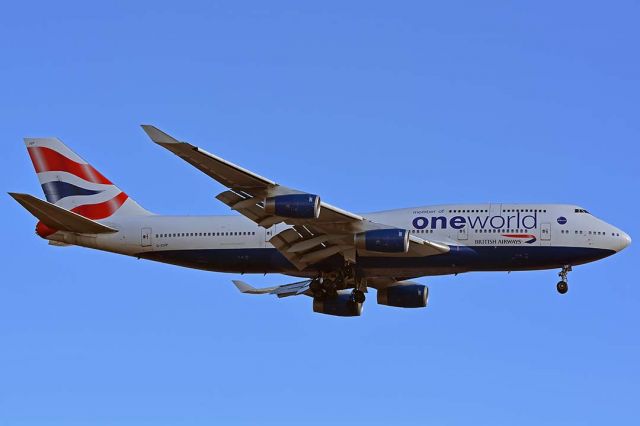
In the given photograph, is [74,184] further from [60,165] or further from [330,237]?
[330,237]

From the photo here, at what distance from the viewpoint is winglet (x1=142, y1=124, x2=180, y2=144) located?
4756cm

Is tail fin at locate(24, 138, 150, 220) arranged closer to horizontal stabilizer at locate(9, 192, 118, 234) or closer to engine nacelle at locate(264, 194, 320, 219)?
horizontal stabilizer at locate(9, 192, 118, 234)

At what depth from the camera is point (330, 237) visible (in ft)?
182

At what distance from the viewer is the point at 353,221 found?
179 ft

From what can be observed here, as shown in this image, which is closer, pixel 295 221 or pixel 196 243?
pixel 295 221

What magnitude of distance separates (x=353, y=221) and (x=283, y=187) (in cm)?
413

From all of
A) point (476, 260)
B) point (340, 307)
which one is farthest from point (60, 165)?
point (476, 260)

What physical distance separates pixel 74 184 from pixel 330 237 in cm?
1509

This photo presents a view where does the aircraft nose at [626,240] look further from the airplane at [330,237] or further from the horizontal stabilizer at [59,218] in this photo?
the horizontal stabilizer at [59,218]

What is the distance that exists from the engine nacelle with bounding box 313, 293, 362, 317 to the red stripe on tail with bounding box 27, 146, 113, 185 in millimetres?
12267

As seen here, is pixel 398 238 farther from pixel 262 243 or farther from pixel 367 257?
pixel 262 243

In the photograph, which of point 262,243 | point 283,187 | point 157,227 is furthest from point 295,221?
point 157,227

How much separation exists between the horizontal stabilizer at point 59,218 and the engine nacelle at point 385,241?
13.0 meters

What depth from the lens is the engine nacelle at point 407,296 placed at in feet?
206
